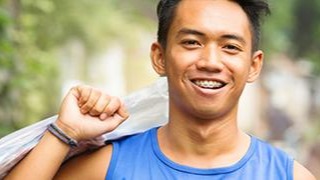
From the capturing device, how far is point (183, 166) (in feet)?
6.68

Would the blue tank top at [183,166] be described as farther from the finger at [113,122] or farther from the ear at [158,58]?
the ear at [158,58]

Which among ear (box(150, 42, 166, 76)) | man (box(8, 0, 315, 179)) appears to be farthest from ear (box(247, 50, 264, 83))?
ear (box(150, 42, 166, 76))

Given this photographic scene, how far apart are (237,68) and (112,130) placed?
36cm

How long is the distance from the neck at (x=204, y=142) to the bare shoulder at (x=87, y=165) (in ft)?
0.50

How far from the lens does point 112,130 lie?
6.77ft

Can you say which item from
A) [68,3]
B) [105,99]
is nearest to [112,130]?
[105,99]

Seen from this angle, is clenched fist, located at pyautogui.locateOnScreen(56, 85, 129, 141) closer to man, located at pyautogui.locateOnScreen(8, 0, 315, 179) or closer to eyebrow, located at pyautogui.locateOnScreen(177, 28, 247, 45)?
man, located at pyautogui.locateOnScreen(8, 0, 315, 179)

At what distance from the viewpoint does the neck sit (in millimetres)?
2062

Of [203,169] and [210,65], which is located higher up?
[210,65]

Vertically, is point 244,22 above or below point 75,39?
above


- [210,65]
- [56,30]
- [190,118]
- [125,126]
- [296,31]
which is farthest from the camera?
[296,31]

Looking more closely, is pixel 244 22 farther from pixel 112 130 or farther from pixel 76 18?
pixel 76 18

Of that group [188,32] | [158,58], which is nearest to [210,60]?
[188,32]

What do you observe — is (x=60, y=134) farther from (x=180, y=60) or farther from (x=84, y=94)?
(x=180, y=60)
